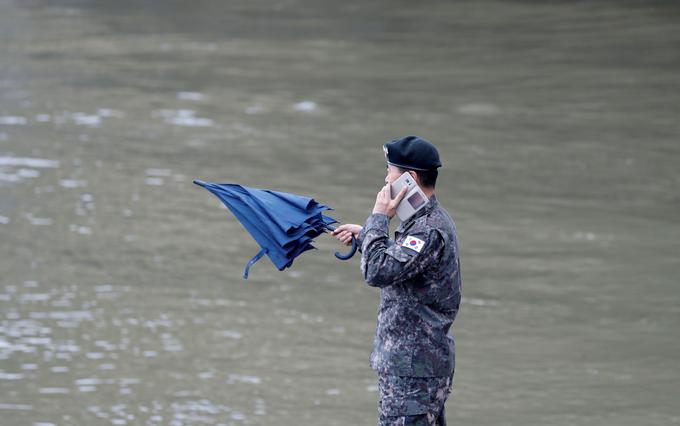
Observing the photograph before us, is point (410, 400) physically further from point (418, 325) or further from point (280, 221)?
point (280, 221)

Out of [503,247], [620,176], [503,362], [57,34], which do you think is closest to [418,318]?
[503,362]

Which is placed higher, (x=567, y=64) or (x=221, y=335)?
(x=567, y=64)

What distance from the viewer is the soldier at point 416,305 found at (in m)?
3.91

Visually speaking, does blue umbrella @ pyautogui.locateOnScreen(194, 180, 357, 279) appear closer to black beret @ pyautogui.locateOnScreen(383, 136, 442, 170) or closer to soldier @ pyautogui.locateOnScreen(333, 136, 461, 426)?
soldier @ pyautogui.locateOnScreen(333, 136, 461, 426)

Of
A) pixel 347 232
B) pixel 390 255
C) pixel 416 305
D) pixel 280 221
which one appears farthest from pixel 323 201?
pixel 390 255

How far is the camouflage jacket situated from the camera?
3891 mm

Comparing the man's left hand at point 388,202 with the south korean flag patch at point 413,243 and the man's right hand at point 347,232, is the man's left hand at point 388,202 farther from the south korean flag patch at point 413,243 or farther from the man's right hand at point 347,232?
the man's right hand at point 347,232

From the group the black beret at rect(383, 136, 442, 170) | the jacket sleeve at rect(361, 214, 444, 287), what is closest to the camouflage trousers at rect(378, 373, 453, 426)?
the jacket sleeve at rect(361, 214, 444, 287)

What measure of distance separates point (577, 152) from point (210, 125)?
4223 mm

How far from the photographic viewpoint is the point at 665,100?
48.1 feet

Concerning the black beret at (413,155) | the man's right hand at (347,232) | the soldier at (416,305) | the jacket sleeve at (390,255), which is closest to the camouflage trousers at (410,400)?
the soldier at (416,305)

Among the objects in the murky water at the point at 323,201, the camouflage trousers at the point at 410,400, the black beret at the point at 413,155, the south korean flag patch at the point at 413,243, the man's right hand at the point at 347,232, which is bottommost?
the murky water at the point at 323,201

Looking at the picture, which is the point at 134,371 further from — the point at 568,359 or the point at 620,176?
the point at 620,176

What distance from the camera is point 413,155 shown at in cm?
391
